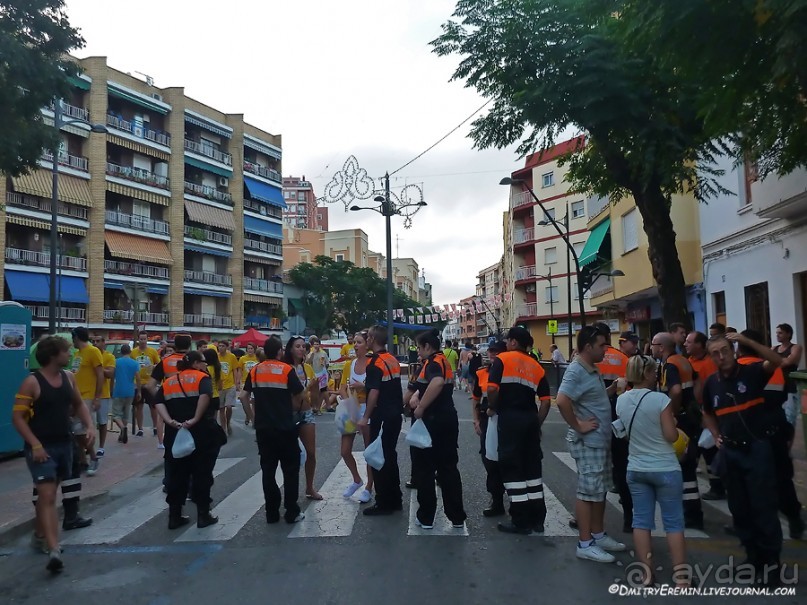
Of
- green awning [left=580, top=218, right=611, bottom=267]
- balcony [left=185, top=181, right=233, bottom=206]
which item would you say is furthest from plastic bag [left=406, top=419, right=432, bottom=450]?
balcony [left=185, top=181, right=233, bottom=206]

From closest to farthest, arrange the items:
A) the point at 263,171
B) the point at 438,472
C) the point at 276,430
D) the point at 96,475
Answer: the point at 438,472, the point at 276,430, the point at 96,475, the point at 263,171

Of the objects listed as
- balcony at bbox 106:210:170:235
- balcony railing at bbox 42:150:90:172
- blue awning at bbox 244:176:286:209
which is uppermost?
blue awning at bbox 244:176:286:209

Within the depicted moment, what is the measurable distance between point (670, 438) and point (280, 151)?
58978 mm

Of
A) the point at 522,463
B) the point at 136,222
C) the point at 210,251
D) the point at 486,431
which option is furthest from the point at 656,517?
the point at 210,251

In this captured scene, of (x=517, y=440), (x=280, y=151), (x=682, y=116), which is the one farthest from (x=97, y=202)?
(x=517, y=440)

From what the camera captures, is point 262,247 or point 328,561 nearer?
point 328,561

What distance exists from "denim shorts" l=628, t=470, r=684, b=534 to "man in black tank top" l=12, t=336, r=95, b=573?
4320mm

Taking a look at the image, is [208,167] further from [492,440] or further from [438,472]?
[438,472]

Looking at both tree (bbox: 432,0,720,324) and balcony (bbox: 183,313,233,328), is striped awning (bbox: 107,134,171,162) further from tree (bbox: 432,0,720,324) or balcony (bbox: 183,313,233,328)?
tree (bbox: 432,0,720,324)

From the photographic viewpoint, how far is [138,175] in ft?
152

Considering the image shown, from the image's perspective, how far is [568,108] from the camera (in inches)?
459

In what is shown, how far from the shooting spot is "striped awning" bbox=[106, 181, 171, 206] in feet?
145

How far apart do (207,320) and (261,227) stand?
1045cm

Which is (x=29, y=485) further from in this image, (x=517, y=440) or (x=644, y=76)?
(x=644, y=76)
